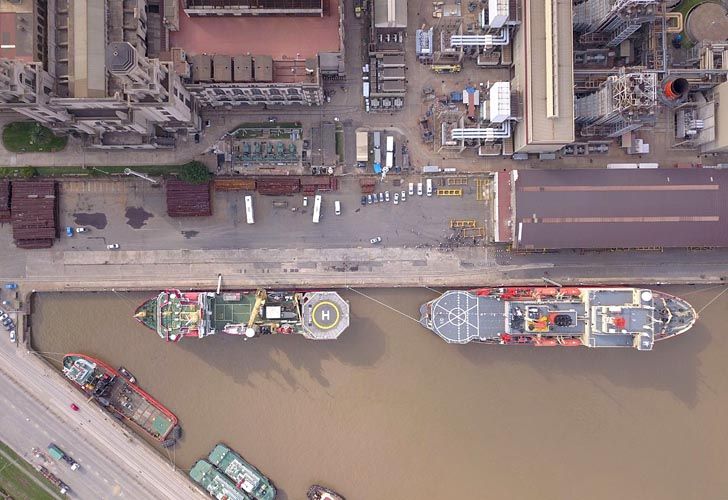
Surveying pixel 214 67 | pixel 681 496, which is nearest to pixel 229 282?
pixel 214 67

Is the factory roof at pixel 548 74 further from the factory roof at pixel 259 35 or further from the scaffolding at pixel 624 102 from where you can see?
the factory roof at pixel 259 35

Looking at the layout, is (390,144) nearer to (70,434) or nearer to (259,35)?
(259,35)

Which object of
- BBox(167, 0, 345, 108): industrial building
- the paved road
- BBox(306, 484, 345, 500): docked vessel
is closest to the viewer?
BBox(167, 0, 345, 108): industrial building

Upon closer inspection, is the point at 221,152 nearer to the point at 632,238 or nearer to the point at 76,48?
the point at 76,48

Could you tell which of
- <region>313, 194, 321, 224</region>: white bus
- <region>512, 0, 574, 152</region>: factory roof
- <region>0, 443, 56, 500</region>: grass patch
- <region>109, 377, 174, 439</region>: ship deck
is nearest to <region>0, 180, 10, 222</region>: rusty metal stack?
<region>109, 377, 174, 439</region>: ship deck

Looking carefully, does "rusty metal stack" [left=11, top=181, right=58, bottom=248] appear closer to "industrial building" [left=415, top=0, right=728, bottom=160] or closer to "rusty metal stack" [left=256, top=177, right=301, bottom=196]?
"rusty metal stack" [left=256, top=177, right=301, bottom=196]

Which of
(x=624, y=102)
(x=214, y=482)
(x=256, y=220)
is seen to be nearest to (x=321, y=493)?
(x=214, y=482)

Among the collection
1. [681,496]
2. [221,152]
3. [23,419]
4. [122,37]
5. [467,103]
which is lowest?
[681,496]
